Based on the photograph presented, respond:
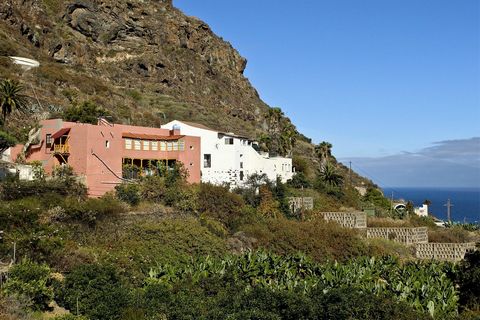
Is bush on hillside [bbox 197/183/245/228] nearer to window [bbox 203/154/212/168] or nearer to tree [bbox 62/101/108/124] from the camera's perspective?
window [bbox 203/154/212/168]

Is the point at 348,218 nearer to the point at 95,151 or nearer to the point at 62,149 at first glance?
the point at 95,151

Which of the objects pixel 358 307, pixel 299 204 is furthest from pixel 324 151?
pixel 358 307

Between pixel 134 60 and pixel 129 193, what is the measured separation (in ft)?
186

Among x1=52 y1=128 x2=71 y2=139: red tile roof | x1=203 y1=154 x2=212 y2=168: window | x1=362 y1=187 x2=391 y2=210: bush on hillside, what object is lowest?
x1=362 y1=187 x2=391 y2=210: bush on hillside

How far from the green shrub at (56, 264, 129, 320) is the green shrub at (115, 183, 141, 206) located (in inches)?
415

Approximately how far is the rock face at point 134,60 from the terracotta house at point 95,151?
1514cm

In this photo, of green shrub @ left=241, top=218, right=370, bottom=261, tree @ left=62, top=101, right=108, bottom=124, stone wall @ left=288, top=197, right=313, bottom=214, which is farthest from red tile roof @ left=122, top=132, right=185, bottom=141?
stone wall @ left=288, top=197, right=313, bottom=214

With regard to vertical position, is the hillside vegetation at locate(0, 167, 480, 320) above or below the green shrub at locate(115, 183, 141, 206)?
below

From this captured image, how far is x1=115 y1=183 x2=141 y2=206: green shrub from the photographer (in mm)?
31902

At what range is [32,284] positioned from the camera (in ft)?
62.9

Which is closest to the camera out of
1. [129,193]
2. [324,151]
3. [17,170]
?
[17,170]

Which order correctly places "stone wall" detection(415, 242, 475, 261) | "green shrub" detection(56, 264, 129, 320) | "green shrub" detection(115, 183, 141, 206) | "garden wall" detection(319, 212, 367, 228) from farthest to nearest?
"garden wall" detection(319, 212, 367, 228) → "stone wall" detection(415, 242, 475, 261) → "green shrub" detection(115, 183, 141, 206) → "green shrub" detection(56, 264, 129, 320)

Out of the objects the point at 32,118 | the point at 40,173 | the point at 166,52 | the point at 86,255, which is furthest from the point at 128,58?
the point at 86,255

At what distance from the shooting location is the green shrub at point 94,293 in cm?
1891
